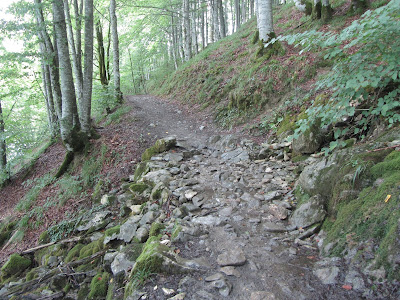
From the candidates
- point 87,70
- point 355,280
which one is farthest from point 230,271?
point 87,70

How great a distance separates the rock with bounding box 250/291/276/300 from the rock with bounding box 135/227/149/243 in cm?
201

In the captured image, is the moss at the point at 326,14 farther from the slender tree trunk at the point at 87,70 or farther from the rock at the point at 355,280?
the rock at the point at 355,280

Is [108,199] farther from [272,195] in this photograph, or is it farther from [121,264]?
[272,195]

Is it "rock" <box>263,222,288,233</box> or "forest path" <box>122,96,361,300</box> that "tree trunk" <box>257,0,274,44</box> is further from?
"rock" <box>263,222,288,233</box>

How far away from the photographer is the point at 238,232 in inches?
130

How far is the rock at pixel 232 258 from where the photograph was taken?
269 centimetres

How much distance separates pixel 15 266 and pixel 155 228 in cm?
433

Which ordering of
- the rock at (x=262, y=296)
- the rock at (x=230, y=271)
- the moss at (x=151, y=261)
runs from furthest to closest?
the moss at (x=151, y=261) < the rock at (x=230, y=271) < the rock at (x=262, y=296)

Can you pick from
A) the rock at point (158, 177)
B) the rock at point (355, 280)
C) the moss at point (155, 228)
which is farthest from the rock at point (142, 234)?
the rock at point (355, 280)

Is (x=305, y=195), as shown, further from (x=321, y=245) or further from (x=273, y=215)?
(x=321, y=245)

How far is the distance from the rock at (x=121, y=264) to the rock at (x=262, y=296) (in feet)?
5.67

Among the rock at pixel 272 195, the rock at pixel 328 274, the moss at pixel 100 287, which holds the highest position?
the rock at pixel 272 195

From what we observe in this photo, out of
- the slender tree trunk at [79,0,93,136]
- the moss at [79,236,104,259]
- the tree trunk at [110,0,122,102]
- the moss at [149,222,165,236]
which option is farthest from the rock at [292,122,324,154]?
the tree trunk at [110,0,122,102]

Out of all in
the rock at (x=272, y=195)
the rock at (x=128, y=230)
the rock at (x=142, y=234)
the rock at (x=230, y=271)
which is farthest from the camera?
the rock at (x=128, y=230)
